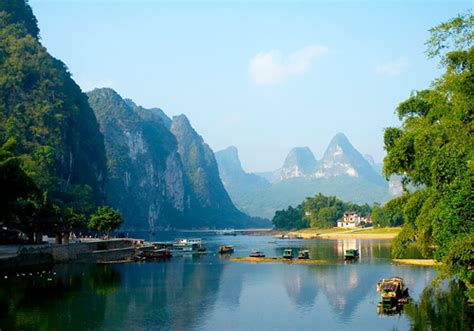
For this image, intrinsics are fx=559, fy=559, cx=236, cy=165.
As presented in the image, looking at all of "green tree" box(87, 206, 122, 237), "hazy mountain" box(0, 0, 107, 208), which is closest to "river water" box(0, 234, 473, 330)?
"green tree" box(87, 206, 122, 237)

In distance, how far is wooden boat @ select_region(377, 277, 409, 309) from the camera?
42438 mm

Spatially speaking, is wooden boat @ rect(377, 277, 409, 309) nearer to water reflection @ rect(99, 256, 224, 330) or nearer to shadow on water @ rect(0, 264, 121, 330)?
water reflection @ rect(99, 256, 224, 330)

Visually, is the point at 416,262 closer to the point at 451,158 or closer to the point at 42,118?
the point at 451,158

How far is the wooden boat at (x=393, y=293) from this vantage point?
42.4 meters

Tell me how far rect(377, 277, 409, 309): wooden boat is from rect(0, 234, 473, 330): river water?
1.05m

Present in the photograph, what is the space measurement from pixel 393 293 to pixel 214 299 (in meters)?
15.0

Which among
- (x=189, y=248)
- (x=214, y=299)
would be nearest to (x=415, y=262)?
(x=214, y=299)

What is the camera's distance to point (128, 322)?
38312 mm

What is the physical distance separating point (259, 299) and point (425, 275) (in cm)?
2113

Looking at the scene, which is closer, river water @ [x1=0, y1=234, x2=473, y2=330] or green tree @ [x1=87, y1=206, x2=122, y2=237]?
river water @ [x1=0, y1=234, x2=473, y2=330]

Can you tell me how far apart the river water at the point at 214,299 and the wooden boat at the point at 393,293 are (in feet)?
3.43

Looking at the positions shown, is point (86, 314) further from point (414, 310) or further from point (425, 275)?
point (425, 275)

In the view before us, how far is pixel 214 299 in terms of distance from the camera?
48.3m

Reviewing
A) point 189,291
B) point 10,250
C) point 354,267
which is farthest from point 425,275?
point 10,250
